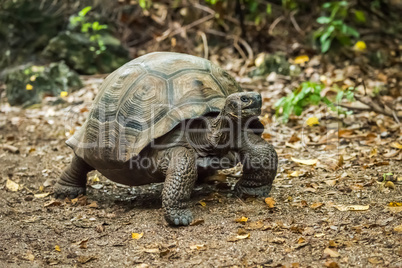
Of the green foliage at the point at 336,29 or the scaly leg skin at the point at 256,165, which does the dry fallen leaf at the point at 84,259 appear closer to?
the scaly leg skin at the point at 256,165

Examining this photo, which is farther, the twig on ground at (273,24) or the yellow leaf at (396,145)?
the twig on ground at (273,24)

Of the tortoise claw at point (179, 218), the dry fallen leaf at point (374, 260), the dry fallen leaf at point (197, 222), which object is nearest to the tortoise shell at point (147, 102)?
the tortoise claw at point (179, 218)

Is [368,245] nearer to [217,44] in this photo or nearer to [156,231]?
[156,231]

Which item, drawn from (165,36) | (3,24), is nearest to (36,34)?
(3,24)

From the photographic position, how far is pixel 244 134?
160 inches

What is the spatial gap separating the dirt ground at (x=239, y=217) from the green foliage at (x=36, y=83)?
250 cm

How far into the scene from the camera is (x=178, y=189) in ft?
12.1

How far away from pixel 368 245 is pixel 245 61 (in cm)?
598

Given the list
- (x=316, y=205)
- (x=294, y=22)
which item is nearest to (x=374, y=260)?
(x=316, y=205)

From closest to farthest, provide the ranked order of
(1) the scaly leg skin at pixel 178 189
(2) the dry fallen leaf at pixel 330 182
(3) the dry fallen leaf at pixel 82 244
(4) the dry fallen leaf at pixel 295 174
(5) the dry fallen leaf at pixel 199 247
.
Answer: (5) the dry fallen leaf at pixel 199 247, (3) the dry fallen leaf at pixel 82 244, (1) the scaly leg skin at pixel 178 189, (2) the dry fallen leaf at pixel 330 182, (4) the dry fallen leaf at pixel 295 174

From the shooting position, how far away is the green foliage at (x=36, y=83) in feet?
26.9

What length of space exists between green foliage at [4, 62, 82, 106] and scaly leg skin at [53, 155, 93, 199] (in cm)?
382

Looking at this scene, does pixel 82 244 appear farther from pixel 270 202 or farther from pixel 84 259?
pixel 270 202

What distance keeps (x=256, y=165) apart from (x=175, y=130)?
2.45 ft
